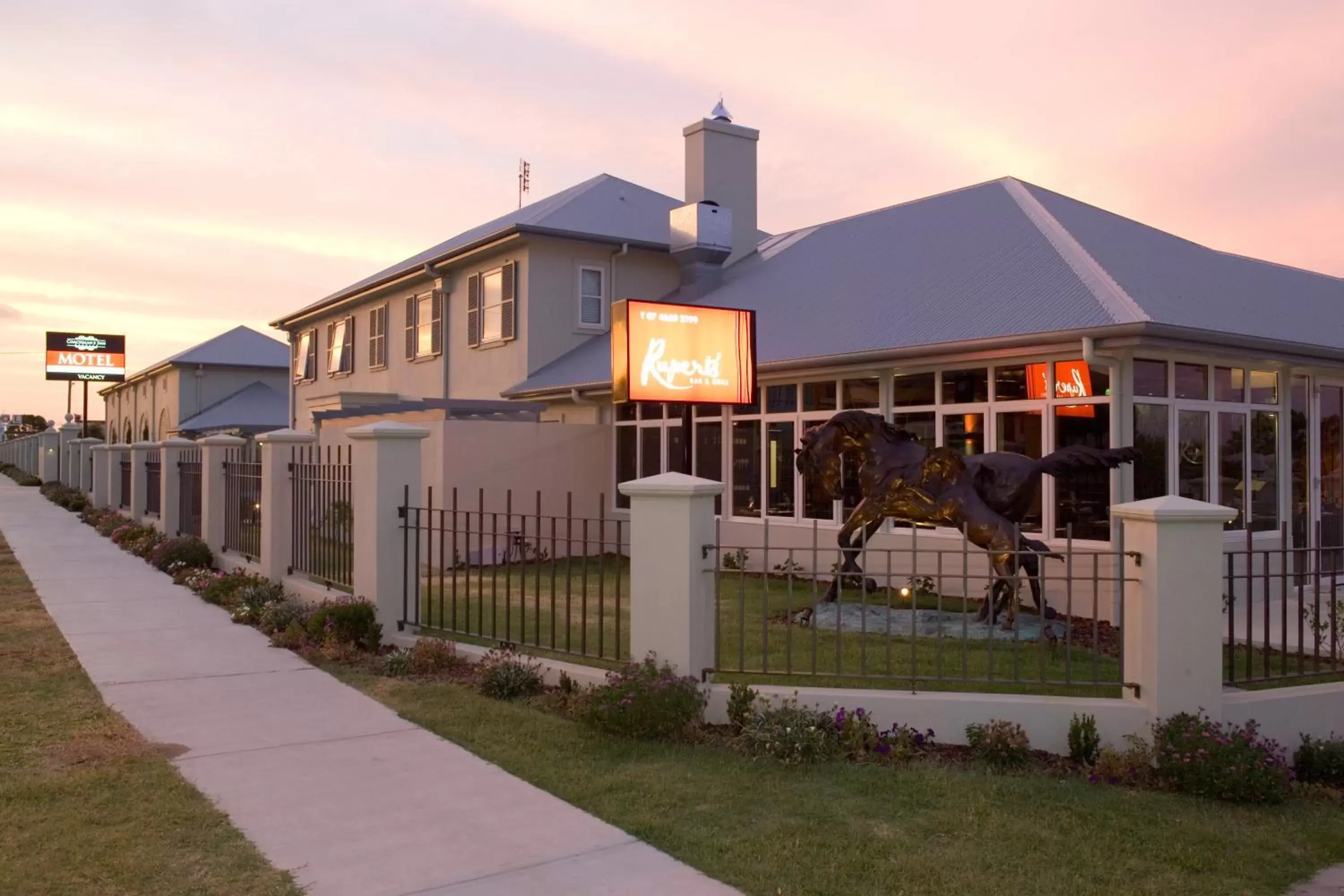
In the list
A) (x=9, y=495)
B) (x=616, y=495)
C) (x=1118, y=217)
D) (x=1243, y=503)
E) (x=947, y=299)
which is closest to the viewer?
(x=1243, y=503)

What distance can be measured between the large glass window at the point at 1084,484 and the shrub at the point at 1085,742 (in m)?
5.69

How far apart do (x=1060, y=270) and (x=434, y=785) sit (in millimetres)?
10156

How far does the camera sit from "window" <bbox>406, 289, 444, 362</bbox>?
24.3 meters

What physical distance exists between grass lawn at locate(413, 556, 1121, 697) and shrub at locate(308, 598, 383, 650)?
0.58 metres

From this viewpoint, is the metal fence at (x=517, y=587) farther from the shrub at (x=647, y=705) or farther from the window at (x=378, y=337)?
the window at (x=378, y=337)

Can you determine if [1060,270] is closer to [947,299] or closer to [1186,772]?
[947,299]

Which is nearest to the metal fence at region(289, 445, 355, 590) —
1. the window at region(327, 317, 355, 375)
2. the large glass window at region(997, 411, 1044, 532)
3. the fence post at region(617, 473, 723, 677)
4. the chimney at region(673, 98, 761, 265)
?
the fence post at region(617, 473, 723, 677)

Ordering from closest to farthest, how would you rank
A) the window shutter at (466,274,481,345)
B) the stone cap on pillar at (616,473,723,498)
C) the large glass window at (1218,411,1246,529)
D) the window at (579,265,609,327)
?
the stone cap on pillar at (616,473,723,498)
the large glass window at (1218,411,1246,529)
the window at (579,265,609,327)
the window shutter at (466,274,481,345)

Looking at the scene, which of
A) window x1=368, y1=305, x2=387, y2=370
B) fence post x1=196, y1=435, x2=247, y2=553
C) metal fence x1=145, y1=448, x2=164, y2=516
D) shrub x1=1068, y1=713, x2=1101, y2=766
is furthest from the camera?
window x1=368, y1=305, x2=387, y2=370

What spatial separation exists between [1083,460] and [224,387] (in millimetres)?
43158

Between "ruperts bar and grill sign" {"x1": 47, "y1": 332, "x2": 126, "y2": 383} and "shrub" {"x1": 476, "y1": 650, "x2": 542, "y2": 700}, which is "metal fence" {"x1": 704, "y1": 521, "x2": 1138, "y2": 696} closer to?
"shrub" {"x1": 476, "y1": 650, "x2": 542, "y2": 700}

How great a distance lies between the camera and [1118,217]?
659 inches

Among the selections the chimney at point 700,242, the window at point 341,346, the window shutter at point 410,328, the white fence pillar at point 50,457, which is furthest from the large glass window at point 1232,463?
the white fence pillar at point 50,457

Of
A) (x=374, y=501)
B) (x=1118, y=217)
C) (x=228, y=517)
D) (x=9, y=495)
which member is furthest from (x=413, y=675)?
(x=9, y=495)
